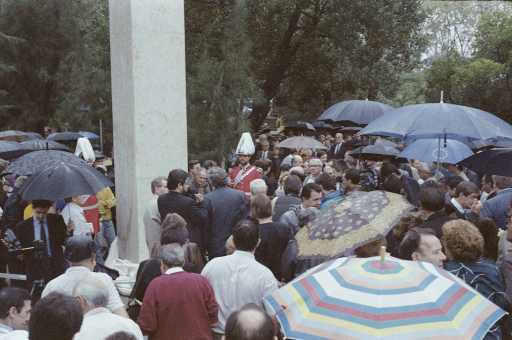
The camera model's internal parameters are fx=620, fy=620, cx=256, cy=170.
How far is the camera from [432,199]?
521 centimetres

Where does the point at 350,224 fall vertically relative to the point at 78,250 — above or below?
above

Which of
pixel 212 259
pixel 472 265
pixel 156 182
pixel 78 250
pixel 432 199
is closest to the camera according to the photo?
pixel 472 265

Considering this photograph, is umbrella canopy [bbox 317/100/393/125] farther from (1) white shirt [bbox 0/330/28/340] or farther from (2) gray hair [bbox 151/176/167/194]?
(1) white shirt [bbox 0/330/28/340]

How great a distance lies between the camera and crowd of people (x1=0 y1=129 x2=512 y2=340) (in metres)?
3.53

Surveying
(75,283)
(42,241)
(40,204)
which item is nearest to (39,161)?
(40,204)

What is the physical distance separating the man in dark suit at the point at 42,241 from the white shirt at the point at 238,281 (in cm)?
226

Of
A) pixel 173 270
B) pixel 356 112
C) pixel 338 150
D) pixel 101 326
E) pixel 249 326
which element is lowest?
pixel 338 150

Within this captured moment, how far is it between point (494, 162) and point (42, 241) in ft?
14.7

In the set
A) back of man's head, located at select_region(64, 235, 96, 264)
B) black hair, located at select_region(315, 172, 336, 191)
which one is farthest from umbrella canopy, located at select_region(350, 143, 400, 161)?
back of man's head, located at select_region(64, 235, 96, 264)

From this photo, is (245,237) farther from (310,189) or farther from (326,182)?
(326,182)

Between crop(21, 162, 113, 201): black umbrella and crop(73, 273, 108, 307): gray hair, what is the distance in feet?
6.53

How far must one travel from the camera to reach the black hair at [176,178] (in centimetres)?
622

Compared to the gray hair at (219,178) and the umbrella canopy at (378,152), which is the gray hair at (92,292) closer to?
the gray hair at (219,178)

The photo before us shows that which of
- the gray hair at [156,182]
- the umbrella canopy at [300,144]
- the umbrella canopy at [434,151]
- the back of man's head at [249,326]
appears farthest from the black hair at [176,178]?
the umbrella canopy at [300,144]
